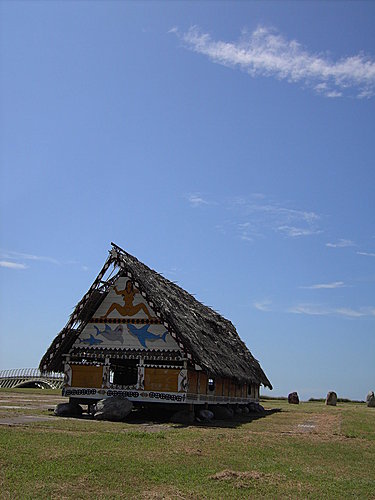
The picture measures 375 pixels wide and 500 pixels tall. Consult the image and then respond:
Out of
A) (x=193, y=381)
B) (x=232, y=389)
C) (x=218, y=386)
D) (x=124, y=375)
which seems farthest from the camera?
(x=124, y=375)

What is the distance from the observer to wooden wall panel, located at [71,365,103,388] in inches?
936

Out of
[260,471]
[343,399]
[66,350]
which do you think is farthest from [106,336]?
[343,399]

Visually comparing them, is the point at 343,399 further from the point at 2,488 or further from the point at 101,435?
the point at 2,488

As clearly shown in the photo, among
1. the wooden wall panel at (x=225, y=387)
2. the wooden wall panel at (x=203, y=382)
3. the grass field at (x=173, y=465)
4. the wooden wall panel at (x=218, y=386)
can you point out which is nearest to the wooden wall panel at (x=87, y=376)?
the wooden wall panel at (x=203, y=382)

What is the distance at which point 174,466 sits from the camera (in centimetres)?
1085

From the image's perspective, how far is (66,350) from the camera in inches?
966

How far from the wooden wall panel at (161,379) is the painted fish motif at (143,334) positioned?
3.88ft

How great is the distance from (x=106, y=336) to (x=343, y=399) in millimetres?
41063

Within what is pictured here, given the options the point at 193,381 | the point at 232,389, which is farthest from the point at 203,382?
the point at 232,389

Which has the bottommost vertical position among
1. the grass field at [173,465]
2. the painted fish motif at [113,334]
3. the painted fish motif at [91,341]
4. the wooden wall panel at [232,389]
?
the grass field at [173,465]

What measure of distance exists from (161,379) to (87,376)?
11.2ft

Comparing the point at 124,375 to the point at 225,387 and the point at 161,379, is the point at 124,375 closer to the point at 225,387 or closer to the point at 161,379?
the point at 225,387

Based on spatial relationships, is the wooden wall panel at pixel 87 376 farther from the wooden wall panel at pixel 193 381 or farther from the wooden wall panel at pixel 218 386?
the wooden wall panel at pixel 218 386

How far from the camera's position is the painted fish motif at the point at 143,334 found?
23.3 m
